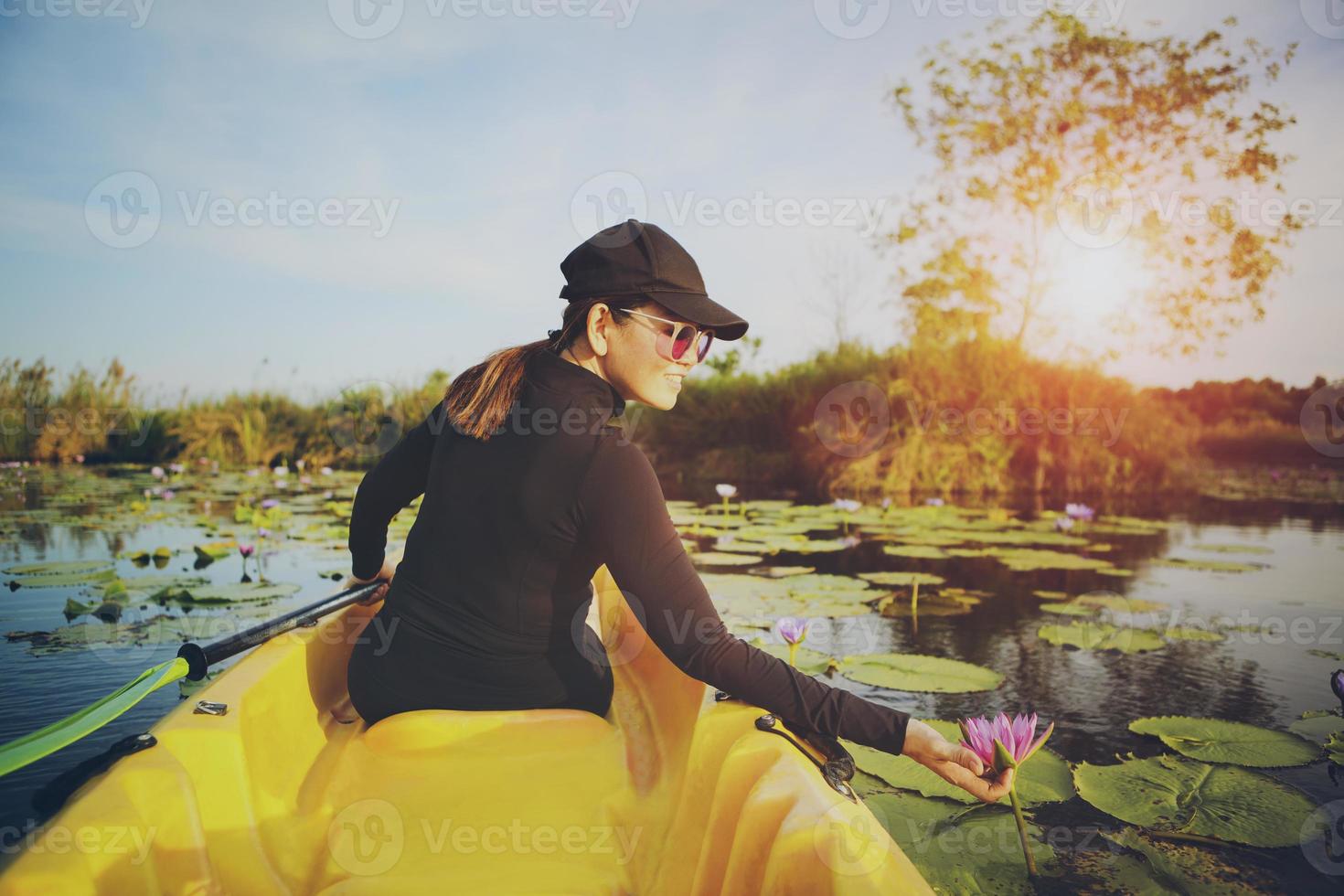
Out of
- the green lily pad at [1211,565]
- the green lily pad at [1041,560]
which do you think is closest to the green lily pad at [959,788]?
the green lily pad at [1041,560]

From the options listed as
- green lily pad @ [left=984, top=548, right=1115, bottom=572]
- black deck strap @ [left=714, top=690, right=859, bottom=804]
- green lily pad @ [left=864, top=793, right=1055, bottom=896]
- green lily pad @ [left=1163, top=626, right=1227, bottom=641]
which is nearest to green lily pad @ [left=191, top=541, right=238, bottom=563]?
green lily pad @ [left=864, top=793, right=1055, bottom=896]

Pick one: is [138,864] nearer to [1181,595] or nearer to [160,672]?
[160,672]

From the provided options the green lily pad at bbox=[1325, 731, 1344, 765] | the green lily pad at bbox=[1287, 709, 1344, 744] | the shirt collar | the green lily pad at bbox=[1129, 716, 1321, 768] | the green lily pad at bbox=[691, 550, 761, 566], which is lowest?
the green lily pad at bbox=[1287, 709, 1344, 744]

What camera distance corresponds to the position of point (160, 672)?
1.27 meters

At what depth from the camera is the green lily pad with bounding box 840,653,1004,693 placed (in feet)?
8.07

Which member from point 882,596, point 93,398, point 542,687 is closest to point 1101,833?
point 542,687

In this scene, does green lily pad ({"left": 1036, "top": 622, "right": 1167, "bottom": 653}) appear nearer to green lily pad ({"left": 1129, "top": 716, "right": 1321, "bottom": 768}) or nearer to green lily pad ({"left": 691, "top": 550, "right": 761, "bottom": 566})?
green lily pad ({"left": 1129, "top": 716, "right": 1321, "bottom": 768})

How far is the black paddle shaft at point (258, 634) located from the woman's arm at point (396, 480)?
20cm

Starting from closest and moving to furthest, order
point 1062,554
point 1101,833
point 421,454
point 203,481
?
point 421,454, point 1101,833, point 1062,554, point 203,481

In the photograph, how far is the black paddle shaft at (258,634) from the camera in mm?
1403

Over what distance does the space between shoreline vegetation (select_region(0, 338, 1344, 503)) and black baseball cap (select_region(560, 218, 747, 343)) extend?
294 inches

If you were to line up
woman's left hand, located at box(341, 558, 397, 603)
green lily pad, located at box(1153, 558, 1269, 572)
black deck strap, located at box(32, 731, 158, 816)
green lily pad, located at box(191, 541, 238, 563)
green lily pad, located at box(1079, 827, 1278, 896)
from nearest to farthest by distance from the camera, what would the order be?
1. black deck strap, located at box(32, 731, 158, 816)
2. green lily pad, located at box(1079, 827, 1278, 896)
3. woman's left hand, located at box(341, 558, 397, 603)
4. green lily pad, located at box(191, 541, 238, 563)
5. green lily pad, located at box(1153, 558, 1269, 572)

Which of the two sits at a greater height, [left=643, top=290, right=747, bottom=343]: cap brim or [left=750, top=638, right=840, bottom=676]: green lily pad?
[left=643, top=290, right=747, bottom=343]: cap brim

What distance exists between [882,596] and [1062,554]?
1.83m
